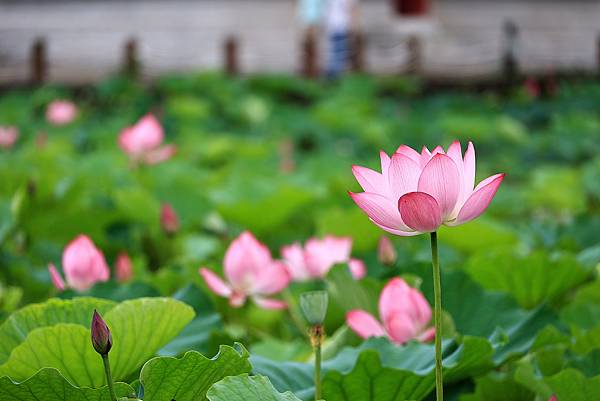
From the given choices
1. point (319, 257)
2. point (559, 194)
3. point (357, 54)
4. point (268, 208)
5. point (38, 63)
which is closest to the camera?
point (319, 257)

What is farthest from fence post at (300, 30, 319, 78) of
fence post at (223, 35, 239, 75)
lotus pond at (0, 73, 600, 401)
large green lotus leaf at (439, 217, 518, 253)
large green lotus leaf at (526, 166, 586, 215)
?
large green lotus leaf at (439, 217, 518, 253)

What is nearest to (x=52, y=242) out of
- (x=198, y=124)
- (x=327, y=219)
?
(x=327, y=219)

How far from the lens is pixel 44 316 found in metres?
0.72

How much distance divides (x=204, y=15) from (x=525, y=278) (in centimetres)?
1032

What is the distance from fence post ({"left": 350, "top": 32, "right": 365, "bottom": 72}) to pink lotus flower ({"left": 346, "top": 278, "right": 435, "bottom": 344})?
6.50 metres

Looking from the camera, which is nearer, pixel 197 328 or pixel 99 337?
pixel 99 337

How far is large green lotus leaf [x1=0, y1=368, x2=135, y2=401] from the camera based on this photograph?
58cm

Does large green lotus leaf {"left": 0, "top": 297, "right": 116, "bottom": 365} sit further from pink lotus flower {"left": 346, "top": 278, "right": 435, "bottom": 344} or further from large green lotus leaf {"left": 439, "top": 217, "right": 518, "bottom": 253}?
large green lotus leaf {"left": 439, "top": 217, "right": 518, "bottom": 253}

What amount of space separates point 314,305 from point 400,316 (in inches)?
6.4

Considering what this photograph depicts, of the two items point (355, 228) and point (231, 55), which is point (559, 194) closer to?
point (355, 228)

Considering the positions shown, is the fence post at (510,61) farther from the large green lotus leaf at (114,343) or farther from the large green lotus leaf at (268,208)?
the large green lotus leaf at (114,343)

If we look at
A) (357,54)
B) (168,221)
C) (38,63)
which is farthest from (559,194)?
(357,54)

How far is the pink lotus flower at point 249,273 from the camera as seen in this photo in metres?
1.00

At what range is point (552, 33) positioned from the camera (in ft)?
34.8
